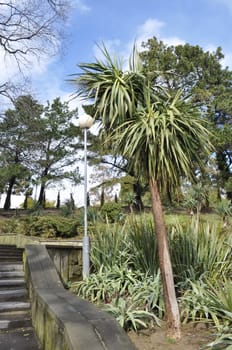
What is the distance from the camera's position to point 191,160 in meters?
4.44

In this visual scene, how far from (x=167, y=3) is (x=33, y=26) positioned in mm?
6695

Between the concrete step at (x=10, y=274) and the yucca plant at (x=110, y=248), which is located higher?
the yucca plant at (x=110, y=248)

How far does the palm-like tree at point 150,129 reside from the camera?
4.11 meters

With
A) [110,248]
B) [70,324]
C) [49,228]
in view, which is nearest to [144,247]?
[110,248]

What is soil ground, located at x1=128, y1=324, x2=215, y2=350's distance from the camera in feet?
12.2

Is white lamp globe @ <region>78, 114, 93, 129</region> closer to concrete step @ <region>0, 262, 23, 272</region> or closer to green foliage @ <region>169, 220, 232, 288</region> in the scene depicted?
green foliage @ <region>169, 220, 232, 288</region>

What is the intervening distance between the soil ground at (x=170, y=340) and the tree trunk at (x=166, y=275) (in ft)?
0.36

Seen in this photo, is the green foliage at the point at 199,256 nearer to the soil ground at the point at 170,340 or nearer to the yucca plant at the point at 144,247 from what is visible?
the yucca plant at the point at 144,247

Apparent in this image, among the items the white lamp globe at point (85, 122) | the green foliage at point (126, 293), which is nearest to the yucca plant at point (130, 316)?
the green foliage at point (126, 293)

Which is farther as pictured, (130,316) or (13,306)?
(130,316)

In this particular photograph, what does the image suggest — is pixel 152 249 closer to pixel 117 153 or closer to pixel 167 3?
pixel 117 153

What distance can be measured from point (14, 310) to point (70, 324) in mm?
1921

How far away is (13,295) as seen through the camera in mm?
4043

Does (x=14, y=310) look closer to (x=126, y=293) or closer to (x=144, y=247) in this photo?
(x=126, y=293)
